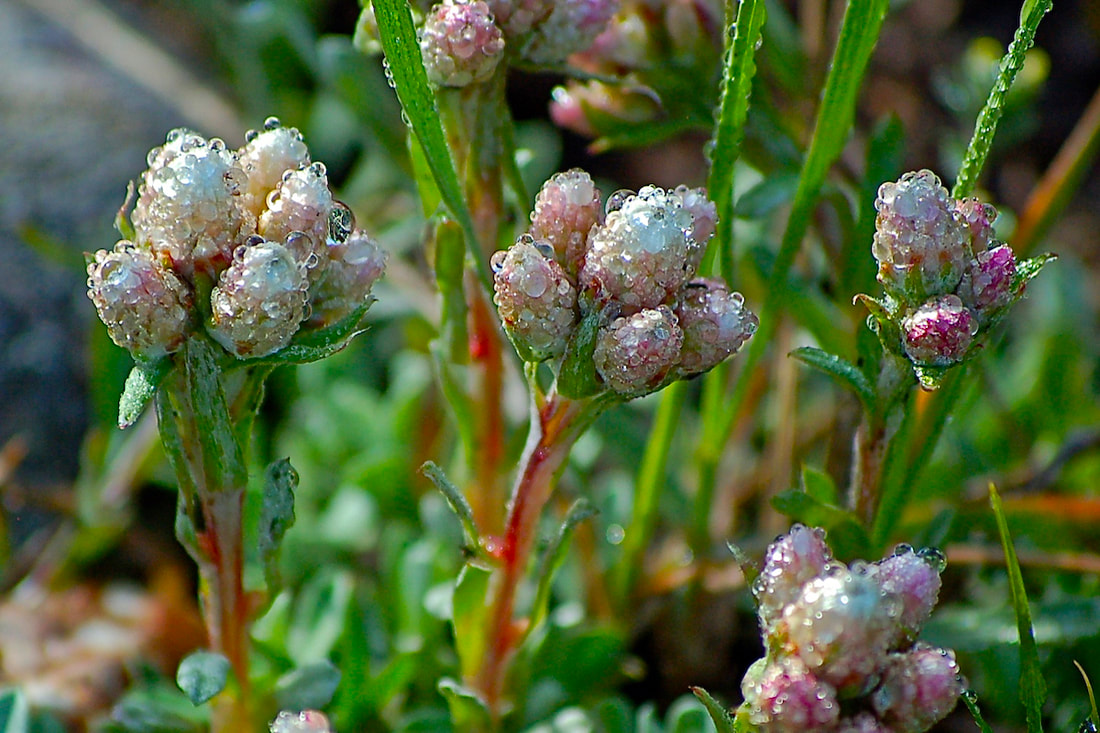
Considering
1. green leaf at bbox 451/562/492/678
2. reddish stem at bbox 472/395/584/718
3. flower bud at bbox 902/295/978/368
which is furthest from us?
green leaf at bbox 451/562/492/678

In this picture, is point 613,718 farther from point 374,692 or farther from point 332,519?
point 332,519

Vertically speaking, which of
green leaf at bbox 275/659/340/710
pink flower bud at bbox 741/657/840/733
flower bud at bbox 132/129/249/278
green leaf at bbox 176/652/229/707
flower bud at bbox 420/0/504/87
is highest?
flower bud at bbox 420/0/504/87

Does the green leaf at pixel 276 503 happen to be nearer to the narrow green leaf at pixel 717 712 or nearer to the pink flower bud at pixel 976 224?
the narrow green leaf at pixel 717 712

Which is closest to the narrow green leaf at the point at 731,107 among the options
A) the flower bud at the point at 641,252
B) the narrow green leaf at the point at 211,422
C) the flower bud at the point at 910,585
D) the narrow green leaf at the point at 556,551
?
the flower bud at the point at 641,252

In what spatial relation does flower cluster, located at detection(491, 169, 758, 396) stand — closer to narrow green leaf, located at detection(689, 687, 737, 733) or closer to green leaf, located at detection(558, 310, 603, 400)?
green leaf, located at detection(558, 310, 603, 400)

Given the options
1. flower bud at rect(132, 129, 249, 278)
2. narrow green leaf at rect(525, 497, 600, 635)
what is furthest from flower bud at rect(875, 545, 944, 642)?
flower bud at rect(132, 129, 249, 278)

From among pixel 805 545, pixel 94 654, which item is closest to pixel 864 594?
pixel 805 545
